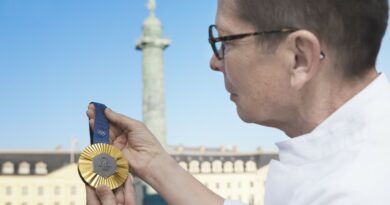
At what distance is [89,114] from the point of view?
0.91 metres

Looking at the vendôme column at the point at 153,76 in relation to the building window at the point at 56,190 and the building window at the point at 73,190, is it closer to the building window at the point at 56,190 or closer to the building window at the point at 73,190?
the building window at the point at 73,190

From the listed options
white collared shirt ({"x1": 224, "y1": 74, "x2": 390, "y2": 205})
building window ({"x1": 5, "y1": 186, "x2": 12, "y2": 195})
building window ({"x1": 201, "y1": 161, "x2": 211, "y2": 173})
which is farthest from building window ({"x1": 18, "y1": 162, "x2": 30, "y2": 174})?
white collared shirt ({"x1": 224, "y1": 74, "x2": 390, "y2": 205})

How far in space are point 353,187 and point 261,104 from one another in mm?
183

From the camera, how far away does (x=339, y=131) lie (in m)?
0.61

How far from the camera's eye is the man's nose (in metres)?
0.74

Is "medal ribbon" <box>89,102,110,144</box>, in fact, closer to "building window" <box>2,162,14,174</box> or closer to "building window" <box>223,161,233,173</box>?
"building window" <box>2,162,14,174</box>

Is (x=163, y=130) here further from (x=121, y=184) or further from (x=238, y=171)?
(x=121, y=184)

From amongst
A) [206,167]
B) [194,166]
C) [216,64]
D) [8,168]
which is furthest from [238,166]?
[216,64]

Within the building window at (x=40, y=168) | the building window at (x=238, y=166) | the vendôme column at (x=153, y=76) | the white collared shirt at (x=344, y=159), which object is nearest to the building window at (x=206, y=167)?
the building window at (x=238, y=166)

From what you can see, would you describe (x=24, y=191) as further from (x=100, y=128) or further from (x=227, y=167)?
(x=100, y=128)

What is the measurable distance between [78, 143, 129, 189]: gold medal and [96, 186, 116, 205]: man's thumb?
0.06ft

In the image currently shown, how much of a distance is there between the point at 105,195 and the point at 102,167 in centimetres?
5

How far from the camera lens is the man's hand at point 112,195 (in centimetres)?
81

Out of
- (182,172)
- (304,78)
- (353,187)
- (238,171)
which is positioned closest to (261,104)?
(304,78)
